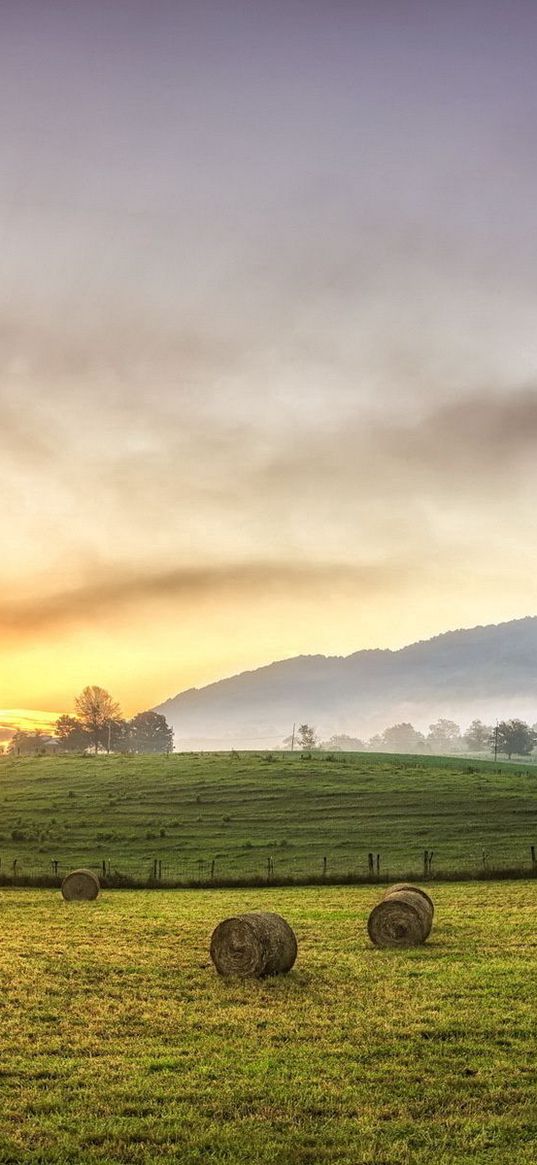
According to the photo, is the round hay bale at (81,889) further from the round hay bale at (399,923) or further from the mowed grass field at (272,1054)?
the round hay bale at (399,923)

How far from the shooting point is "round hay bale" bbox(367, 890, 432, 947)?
21797 mm

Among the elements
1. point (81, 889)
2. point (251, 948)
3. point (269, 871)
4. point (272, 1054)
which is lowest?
point (269, 871)

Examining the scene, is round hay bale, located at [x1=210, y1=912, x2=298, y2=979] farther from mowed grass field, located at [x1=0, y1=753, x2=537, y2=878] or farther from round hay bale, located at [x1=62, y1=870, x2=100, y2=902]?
mowed grass field, located at [x1=0, y1=753, x2=537, y2=878]

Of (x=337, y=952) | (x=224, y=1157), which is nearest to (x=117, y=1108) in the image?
(x=224, y=1157)

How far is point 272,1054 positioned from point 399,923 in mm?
9941

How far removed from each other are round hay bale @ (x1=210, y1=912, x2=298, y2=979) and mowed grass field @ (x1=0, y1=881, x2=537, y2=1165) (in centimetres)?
33

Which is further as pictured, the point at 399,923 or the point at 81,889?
the point at 81,889

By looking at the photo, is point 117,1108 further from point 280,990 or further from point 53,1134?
point 280,990

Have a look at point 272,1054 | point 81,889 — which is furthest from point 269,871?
point 272,1054

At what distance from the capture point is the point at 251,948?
18.0 meters

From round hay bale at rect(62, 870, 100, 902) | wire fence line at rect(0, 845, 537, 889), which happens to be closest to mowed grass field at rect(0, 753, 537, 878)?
wire fence line at rect(0, 845, 537, 889)

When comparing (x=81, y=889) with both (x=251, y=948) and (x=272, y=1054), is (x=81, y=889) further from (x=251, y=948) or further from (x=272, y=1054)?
(x=272, y=1054)

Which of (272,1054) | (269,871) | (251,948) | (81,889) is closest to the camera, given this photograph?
(272,1054)

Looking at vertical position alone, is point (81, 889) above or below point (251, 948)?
below
